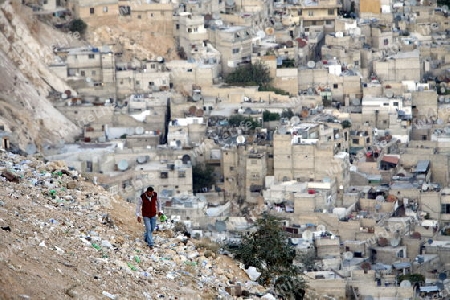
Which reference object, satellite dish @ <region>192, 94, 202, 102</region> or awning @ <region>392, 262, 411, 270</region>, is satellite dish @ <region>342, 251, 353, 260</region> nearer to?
awning @ <region>392, 262, 411, 270</region>

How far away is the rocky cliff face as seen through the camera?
39656mm

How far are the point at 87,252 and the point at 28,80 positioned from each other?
27.2m

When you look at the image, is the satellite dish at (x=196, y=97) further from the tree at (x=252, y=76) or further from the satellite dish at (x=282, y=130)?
the satellite dish at (x=282, y=130)

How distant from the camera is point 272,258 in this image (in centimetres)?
1825

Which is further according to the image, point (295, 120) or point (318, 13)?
point (318, 13)

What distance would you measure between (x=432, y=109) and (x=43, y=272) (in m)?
30.0

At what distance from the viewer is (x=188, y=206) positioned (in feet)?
115

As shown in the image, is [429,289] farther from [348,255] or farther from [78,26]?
[78,26]

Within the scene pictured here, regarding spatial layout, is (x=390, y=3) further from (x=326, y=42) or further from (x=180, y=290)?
(x=180, y=290)

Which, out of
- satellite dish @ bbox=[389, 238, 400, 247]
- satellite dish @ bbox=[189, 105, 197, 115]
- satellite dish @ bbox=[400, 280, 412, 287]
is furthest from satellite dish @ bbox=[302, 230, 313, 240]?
satellite dish @ bbox=[189, 105, 197, 115]

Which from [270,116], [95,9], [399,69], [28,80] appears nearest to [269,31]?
[399,69]

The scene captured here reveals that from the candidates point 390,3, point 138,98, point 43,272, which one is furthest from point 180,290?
point 390,3

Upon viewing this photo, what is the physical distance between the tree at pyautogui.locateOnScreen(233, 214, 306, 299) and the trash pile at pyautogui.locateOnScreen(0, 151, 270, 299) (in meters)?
0.38

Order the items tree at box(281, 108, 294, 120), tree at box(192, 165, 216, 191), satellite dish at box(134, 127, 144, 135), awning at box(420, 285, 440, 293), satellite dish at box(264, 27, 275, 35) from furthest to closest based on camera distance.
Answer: satellite dish at box(264, 27, 275, 35) → tree at box(281, 108, 294, 120) → satellite dish at box(134, 127, 144, 135) → tree at box(192, 165, 216, 191) → awning at box(420, 285, 440, 293)
